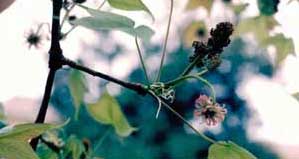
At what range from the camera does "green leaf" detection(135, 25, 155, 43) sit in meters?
0.59

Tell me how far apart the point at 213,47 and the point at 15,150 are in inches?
6.9

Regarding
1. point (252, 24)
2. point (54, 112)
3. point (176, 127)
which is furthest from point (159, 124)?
point (252, 24)

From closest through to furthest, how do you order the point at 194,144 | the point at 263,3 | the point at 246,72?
the point at 263,3, the point at 194,144, the point at 246,72

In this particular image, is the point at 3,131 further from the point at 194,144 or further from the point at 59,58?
the point at 194,144

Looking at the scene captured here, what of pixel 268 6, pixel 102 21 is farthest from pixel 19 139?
pixel 268 6

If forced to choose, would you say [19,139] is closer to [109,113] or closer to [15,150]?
[15,150]

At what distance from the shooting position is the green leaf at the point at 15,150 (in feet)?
1.66

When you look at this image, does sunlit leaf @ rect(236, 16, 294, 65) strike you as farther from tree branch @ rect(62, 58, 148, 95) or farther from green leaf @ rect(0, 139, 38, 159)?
green leaf @ rect(0, 139, 38, 159)

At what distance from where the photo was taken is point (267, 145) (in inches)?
262

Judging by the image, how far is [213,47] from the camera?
56 cm

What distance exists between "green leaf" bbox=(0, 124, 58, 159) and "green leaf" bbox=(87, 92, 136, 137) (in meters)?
0.29

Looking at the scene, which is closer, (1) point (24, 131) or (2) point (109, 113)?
(1) point (24, 131)

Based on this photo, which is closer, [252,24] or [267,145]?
[252,24]

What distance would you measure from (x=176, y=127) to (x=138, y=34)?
604cm
